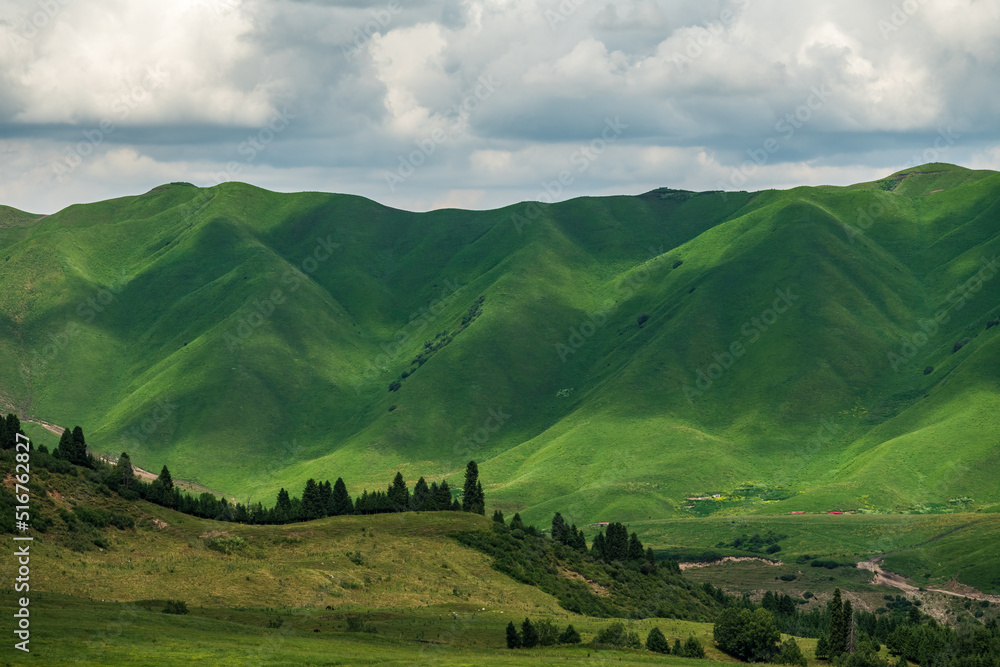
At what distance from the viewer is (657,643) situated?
88.3 meters

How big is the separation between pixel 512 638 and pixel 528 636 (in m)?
1.25

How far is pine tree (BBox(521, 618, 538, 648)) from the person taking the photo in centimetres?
8462

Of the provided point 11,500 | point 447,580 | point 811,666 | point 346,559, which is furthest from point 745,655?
point 11,500

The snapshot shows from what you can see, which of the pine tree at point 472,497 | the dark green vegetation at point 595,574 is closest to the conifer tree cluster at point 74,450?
the dark green vegetation at point 595,574

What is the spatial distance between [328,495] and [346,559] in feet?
115

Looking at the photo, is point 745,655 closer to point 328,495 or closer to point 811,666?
point 811,666

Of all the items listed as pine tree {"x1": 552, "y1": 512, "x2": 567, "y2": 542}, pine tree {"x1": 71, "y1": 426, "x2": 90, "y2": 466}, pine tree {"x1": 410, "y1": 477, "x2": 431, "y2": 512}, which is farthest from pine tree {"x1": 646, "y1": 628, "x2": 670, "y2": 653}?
pine tree {"x1": 71, "y1": 426, "x2": 90, "y2": 466}

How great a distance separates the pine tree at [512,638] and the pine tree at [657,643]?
434 inches

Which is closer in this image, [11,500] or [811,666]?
[811,666]

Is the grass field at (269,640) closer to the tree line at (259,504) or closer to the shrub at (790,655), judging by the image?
the shrub at (790,655)

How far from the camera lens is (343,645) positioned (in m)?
75.9

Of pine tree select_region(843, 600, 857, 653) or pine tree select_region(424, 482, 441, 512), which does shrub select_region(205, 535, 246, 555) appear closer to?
pine tree select_region(424, 482, 441, 512)

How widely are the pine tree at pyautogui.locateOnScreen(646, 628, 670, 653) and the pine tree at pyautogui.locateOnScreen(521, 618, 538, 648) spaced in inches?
383

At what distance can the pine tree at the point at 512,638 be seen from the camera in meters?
84.4
